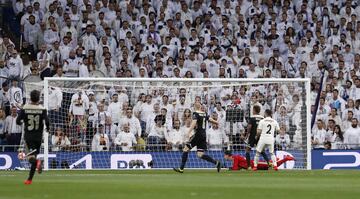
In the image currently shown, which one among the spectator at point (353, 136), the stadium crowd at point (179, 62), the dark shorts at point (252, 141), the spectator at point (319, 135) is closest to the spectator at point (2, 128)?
the stadium crowd at point (179, 62)

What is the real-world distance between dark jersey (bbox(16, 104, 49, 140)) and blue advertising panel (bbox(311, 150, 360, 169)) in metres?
12.9

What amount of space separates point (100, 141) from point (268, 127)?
17.7ft

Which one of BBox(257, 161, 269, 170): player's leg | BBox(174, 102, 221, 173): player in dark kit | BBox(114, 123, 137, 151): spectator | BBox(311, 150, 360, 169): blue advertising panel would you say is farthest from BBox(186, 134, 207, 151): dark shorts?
BBox(311, 150, 360, 169): blue advertising panel

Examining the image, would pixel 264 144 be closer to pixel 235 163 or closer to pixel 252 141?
pixel 252 141

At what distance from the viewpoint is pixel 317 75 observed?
1485 inches

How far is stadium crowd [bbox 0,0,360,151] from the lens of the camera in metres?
33.0

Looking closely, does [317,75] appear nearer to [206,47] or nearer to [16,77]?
[206,47]

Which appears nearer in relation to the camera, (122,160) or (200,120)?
(200,120)

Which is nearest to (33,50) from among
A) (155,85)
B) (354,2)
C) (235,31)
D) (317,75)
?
(155,85)

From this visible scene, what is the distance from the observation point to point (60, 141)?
32.5 m

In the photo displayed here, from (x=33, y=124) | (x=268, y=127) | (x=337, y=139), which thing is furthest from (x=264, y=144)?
(x=33, y=124)

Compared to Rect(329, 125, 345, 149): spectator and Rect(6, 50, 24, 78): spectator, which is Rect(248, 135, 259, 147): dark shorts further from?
Rect(6, 50, 24, 78): spectator

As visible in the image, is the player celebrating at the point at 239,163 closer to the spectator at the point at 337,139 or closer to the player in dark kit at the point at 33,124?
the spectator at the point at 337,139

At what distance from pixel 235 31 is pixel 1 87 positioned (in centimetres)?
936
